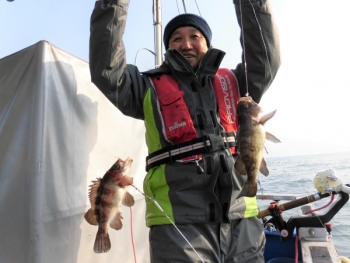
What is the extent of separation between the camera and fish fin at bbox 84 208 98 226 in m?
2.63

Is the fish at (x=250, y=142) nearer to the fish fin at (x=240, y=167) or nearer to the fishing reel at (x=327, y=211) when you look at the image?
the fish fin at (x=240, y=167)

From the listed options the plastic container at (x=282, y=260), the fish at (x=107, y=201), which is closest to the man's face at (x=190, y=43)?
the fish at (x=107, y=201)

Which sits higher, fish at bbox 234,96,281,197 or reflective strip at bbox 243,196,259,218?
fish at bbox 234,96,281,197

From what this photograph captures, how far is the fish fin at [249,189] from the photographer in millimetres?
2273

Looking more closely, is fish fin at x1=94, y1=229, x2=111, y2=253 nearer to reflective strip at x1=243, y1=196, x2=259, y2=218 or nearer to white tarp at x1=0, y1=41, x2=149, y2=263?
white tarp at x1=0, y1=41, x2=149, y2=263

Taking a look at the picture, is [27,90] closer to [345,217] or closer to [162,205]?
[162,205]

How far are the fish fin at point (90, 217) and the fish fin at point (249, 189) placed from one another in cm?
128

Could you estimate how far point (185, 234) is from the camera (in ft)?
7.25

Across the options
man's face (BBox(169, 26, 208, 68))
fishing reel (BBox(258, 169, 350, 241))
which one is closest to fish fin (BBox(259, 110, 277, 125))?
man's face (BBox(169, 26, 208, 68))

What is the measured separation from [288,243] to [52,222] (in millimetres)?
2955

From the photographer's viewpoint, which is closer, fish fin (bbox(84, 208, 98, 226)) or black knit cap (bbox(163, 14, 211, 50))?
fish fin (bbox(84, 208, 98, 226))

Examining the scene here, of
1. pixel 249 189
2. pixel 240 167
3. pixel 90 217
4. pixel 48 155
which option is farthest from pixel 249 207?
pixel 48 155

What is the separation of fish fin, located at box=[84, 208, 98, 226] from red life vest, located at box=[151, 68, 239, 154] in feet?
3.08

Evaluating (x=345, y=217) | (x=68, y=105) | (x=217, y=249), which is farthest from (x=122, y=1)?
(x=345, y=217)
